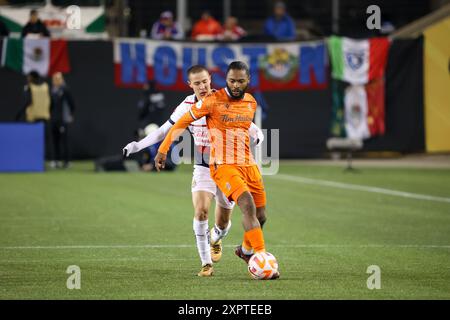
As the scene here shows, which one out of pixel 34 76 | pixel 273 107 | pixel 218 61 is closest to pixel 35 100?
pixel 34 76

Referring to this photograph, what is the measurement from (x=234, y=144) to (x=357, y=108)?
18463 mm

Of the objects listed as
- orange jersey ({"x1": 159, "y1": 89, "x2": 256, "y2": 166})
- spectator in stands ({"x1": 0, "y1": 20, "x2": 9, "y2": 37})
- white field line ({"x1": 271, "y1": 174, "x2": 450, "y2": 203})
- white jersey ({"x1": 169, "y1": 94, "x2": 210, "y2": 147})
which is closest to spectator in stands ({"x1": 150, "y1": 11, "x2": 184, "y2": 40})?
spectator in stands ({"x1": 0, "y1": 20, "x2": 9, "y2": 37})

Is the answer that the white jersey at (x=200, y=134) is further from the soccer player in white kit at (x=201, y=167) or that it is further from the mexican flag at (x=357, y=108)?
the mexican flag at (x=357, y=108)

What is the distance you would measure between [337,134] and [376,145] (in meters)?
1.12

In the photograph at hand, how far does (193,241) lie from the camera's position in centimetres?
1353

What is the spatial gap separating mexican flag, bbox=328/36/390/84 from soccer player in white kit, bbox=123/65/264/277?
17986 millimetres

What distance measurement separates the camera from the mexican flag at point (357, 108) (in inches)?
1131

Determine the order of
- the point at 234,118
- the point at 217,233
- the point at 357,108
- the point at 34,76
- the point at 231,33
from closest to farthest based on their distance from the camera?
the point at 234,118 → the point at 217,233 → the point at 34,76 → the point at 357,108 → the point at 231,33

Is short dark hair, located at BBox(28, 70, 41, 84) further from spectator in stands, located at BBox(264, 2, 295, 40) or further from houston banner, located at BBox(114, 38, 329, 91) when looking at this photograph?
spectator in stands, located at BBox(264, 2, 295, 40)

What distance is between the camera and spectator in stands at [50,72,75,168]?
26.5m

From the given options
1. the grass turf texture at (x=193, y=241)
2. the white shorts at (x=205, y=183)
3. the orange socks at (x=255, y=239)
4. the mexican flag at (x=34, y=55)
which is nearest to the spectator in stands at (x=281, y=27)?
the mexican flag at (x=34, y=55)

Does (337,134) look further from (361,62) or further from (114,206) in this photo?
(114,206)

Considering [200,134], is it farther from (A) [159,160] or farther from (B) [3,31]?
(B) [3,31]

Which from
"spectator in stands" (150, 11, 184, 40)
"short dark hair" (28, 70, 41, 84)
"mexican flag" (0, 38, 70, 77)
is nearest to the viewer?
"short dark hair" (28, 70, 41, 84)
